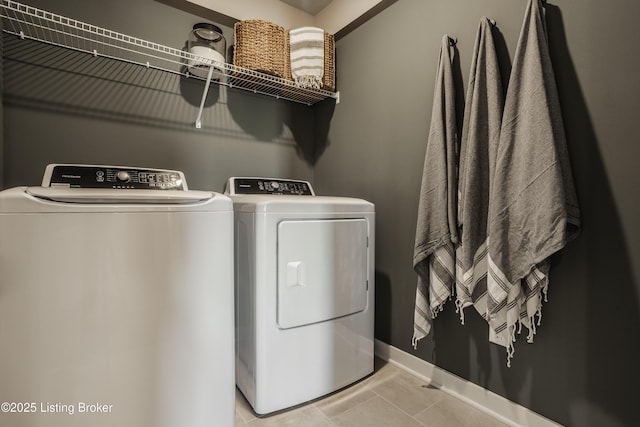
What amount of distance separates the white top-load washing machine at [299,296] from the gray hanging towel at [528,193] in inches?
24.0

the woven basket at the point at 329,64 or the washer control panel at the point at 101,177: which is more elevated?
the woven basket at the point at 329,64

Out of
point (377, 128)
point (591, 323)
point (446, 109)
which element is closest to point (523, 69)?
point (446, 109)

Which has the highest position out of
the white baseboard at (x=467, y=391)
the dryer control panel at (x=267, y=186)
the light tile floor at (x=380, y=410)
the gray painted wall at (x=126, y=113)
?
the gray painted wall at (x=126, y=113)

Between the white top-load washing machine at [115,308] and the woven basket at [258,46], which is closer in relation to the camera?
the white top-load washing machine at [115,308]

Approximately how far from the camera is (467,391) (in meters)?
1.38

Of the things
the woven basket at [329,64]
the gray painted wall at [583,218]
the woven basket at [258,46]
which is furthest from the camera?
the woven basket at [329,64]

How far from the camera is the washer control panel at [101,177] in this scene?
1.30 meters

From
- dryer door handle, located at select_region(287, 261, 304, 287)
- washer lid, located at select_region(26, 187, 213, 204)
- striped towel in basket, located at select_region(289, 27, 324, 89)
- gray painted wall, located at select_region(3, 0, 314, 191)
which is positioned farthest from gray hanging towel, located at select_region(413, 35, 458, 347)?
gray painted wall, located at select_region(3, 0, 314, 191)

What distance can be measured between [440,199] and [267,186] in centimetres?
110

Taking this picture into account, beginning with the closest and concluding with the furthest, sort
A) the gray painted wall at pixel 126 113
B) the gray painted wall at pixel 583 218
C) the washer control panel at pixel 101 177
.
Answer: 1. the gray painted wall at pixel 583 218
2. the washer control panel at pixel 101 177
3. the gray painted wall at pixel 126 113

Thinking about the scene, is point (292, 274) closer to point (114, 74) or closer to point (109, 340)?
point (109, 340)

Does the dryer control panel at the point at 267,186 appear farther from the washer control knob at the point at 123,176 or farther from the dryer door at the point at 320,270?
the dryer door at the point at 320,270

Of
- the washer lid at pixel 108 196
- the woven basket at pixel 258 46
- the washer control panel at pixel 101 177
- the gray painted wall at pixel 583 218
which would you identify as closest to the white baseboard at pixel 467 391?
the gray painted wall at pixel 583 218

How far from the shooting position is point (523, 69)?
3.57 feet
